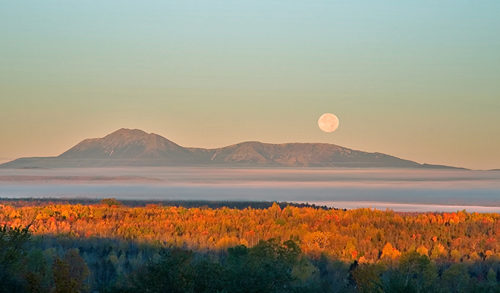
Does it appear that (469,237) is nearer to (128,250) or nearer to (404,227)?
(404,227)

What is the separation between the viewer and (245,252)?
4544cm

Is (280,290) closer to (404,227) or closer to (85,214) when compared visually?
(404,227)

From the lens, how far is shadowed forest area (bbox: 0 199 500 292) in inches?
979

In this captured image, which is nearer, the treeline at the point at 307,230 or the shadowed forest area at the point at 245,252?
the shadowed forest area at the point at 245,252

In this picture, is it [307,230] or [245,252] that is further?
[307,230]

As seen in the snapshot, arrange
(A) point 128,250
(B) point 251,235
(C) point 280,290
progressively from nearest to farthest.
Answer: (C) point 280,290 → (A) point 128,250 → (B) point 251,235

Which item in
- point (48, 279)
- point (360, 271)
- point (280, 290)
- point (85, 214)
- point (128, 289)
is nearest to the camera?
point (128, 289)

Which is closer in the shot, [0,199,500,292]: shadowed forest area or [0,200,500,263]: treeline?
[0,199,500,292]: shadowed forest area

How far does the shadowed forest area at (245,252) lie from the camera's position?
24.9 metres

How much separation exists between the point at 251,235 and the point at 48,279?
48.1m

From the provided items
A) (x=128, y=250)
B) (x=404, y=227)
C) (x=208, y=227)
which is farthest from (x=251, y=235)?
(x=404, y=227)

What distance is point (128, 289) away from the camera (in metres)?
24.2

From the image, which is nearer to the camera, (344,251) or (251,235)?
(344,251)

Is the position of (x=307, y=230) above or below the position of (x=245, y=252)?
above
